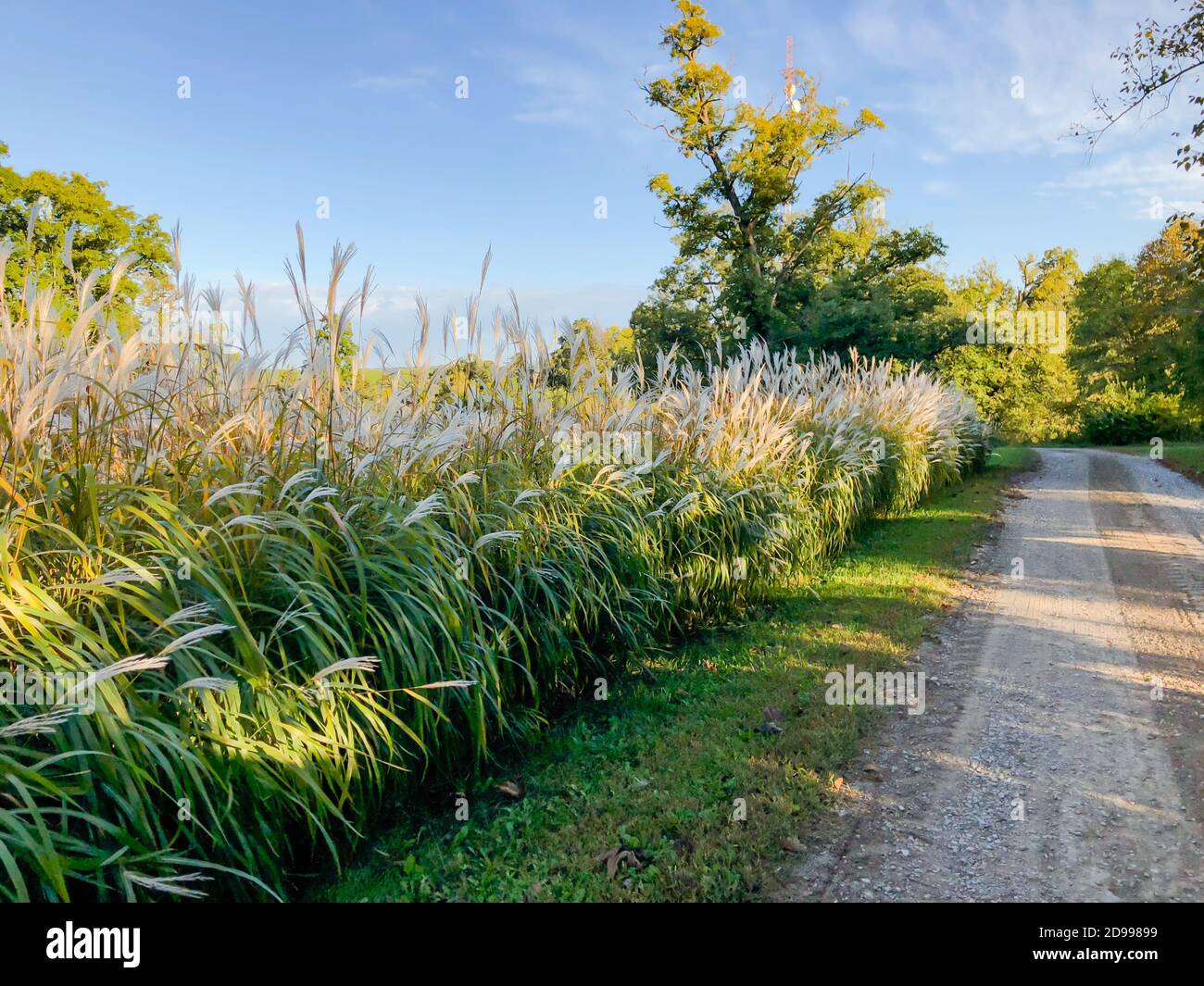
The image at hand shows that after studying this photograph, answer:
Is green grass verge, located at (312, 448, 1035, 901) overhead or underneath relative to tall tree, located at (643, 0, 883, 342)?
underneath

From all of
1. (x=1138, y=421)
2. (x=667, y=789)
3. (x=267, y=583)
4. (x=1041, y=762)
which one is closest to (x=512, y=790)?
(x=667, y=789)

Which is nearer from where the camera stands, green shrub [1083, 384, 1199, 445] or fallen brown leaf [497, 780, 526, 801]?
fallen brown leaf [497, 780, 526, 801]

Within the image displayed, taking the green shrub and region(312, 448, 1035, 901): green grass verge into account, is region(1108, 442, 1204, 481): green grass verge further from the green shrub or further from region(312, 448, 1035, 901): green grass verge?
region(312, 448, 1035, 901): green grass verge

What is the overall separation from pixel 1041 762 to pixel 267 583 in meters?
3.94

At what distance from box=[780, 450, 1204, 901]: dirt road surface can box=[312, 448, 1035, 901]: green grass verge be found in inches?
9.5

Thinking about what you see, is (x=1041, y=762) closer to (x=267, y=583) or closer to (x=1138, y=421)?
(x=267, y=583)

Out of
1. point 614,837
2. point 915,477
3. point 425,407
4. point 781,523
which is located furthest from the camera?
point 915,477

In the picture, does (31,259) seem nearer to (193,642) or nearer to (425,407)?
(193,642)

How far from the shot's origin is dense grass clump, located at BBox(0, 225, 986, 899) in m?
2.26

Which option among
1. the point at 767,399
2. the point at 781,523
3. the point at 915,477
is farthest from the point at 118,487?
the point at 915,477

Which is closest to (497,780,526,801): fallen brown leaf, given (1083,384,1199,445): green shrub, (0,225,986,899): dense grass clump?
(0,225,986,899): dense grass clump

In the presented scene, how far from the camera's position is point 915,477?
11.8 meters
